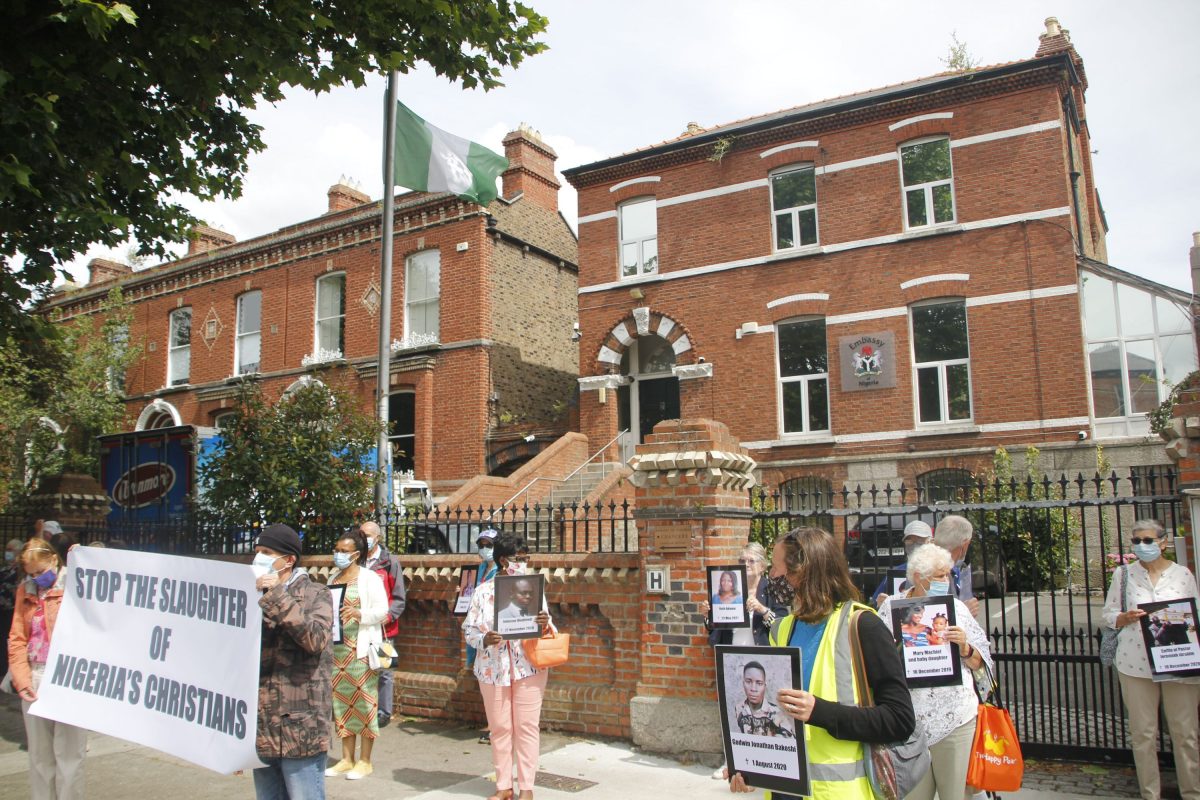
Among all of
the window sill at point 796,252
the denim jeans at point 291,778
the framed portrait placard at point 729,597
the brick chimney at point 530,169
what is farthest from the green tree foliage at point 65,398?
the denim jeans at point 291,778

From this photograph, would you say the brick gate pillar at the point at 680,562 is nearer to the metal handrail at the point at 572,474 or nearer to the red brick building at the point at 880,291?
the red brick building at the point at 880,291

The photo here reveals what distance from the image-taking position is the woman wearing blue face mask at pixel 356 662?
7152mm

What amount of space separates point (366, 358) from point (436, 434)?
3111 mm

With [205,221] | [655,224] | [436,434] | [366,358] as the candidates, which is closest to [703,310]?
[655,224]

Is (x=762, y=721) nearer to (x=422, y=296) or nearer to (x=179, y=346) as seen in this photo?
(x=422, y=296)

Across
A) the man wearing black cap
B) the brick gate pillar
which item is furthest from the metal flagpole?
the man wearing black cap

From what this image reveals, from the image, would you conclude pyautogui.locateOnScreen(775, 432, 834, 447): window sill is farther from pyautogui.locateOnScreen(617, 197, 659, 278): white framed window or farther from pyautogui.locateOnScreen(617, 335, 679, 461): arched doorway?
pyautogui.locateOnScreen(617, 197, 659, 278): white framed window

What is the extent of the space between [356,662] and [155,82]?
5.33m

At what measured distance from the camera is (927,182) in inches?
727

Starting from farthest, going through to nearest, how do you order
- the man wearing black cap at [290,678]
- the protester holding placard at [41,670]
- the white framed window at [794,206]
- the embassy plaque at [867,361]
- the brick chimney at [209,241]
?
the brick chimney at [209,241], the white framed window at [794,206], the embassy plaque at [867,361], the protester holding placard at [41,670], the man wearing black cap at [290,678]

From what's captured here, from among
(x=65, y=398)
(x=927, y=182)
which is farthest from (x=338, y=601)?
(x=65, y=398)

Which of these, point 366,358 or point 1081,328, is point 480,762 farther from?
point 366,358

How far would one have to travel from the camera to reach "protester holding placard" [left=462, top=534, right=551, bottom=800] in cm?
636

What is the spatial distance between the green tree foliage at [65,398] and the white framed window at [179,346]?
102 cm
